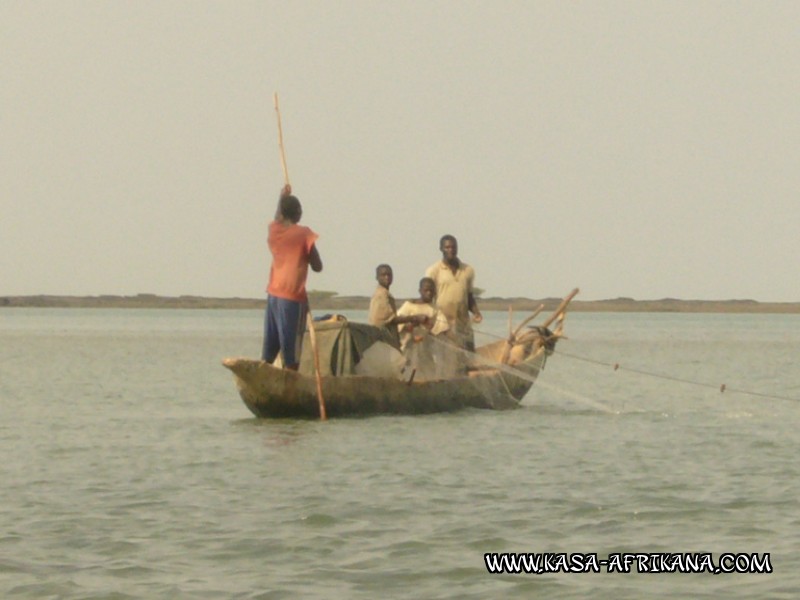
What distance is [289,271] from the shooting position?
14617mm

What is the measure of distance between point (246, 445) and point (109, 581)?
6.13 m

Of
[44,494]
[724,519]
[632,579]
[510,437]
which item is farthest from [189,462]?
[632,579]

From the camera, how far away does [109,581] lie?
297 inches

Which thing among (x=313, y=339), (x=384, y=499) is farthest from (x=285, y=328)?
(x=384, y=499)

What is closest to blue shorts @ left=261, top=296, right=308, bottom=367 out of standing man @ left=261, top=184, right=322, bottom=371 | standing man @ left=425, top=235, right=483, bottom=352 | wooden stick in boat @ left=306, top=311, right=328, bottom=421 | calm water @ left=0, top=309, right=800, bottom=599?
standing man @ left=261, top=184, right=322, bottom=371

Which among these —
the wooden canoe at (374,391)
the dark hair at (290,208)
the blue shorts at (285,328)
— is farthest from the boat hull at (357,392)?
the dark hair at (290,208)

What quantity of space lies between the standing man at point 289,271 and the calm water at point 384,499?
94 centimetres

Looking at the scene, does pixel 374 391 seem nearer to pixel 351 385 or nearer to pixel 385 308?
pixel 351 385

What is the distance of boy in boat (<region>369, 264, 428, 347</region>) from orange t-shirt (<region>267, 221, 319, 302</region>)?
1.41m

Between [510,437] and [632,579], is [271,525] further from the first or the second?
[510,437]

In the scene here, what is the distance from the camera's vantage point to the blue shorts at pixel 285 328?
14648 mm

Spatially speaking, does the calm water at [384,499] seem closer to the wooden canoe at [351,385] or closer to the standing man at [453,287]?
the wooden canoe at [351,385]

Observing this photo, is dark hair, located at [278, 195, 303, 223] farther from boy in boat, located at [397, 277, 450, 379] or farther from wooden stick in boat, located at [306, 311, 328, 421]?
boy in boat, located at [397, 277, 450, 379]

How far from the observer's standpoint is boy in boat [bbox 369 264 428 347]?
15969mm
